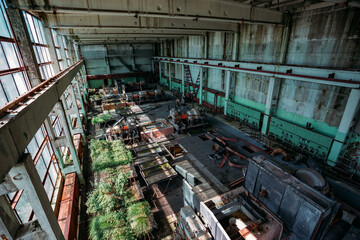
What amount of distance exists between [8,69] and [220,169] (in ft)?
31.4

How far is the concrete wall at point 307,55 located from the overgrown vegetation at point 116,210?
406 inches

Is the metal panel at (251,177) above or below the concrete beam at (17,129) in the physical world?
below

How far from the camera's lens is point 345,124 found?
8359mm

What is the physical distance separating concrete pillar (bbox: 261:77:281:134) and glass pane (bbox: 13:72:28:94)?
12.7 metres

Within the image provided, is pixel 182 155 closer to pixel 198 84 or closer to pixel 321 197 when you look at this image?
pixel 321 197

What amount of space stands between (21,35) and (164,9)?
4.92m

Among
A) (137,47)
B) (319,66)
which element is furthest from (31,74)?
(137,47)

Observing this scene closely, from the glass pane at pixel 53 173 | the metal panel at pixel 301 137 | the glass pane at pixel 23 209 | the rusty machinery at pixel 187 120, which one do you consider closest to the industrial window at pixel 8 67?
the glass pane at pixel 23 209

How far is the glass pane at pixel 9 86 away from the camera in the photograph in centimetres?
470

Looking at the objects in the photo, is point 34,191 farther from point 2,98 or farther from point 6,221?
point 2,98

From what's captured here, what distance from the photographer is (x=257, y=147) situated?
11.5 metres

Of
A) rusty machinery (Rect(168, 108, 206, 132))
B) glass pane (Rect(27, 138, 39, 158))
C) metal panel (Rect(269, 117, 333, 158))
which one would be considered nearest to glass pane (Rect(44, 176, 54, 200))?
glass pane (Rect(27, 138, 39, 158))

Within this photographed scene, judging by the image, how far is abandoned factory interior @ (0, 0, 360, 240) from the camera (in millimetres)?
4602

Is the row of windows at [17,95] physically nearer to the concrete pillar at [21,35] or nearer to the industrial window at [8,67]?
the industrial window at [8,67]
